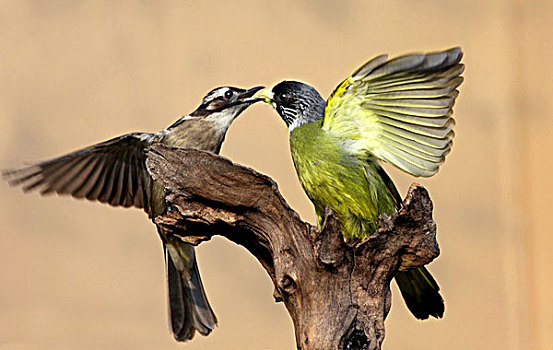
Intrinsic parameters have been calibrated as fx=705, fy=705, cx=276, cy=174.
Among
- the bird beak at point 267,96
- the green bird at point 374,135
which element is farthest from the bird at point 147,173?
the green bird at point 374,135

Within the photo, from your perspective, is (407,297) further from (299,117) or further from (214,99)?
(214,99)

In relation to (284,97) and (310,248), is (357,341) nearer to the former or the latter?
(310,248)

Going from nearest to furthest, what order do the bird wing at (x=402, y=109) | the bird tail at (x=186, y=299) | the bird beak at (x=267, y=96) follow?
the bird wing at (x=402, y=109)
the bird beak at (x=267, y=96)
the bird tail at (x=186, y=299)

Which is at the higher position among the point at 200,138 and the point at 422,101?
the point at 200,138

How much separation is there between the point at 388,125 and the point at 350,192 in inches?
7.2

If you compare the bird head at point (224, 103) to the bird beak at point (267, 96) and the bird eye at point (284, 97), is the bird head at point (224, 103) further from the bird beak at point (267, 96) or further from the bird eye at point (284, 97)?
the bird eye at point (284, 97)

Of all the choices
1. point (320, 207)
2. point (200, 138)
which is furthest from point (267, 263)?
point (200, 138)

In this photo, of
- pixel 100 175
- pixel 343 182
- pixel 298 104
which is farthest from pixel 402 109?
pixel 100 175

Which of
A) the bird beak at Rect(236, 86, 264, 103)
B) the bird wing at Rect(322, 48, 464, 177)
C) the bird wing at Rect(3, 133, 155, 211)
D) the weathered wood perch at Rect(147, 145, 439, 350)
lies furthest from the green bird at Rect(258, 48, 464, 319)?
the bird wing at Rect(3, 133, 155, 211)

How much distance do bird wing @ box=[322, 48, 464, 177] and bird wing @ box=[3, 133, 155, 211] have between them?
764 millimetres

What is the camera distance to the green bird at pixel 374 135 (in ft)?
5.08

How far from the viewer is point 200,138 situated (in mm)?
2150

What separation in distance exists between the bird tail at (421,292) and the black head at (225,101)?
0.73 m

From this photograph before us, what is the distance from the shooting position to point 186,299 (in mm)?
2359
